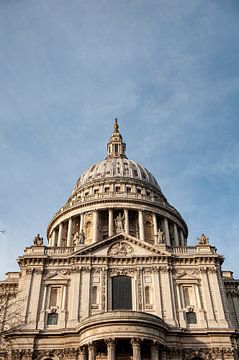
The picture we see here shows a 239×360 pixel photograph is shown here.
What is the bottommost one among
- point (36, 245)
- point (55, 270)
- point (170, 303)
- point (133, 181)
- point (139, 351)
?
point (139, 351)

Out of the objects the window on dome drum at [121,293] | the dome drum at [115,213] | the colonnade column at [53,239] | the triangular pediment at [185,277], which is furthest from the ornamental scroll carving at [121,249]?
the colonnade column at [53,239]

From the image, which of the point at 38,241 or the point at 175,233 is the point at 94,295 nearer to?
the point at 38,241

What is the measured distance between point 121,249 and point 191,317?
34.2 feet

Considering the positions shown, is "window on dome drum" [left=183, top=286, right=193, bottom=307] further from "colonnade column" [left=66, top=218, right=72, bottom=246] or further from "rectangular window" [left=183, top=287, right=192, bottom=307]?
"colonnade column" [left=66, top=218, right=72, bottom=246]

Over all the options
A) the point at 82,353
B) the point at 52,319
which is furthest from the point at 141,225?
the point at 82,353

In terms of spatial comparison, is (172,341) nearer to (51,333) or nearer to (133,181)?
(51,333)

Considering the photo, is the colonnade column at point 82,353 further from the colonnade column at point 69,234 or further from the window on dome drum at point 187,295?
the colonnade column at point 69,234

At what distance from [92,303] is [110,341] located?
22.6 ft

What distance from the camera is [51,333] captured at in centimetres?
4084

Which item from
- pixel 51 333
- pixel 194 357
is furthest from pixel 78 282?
pixel 194 357

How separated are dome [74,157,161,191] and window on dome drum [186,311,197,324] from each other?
32.0m

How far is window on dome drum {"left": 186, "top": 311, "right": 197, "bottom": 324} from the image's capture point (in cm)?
4272

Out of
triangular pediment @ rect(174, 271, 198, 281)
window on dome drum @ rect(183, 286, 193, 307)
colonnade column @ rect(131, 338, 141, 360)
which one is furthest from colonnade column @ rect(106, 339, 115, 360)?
triangular pediment @ rect(174, 271, 198, 281)

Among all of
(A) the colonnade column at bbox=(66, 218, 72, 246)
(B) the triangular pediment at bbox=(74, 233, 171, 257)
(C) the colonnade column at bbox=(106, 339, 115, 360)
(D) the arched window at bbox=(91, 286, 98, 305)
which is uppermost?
(A) the colonnade column at bbox=(66, 218, 72, 246)
